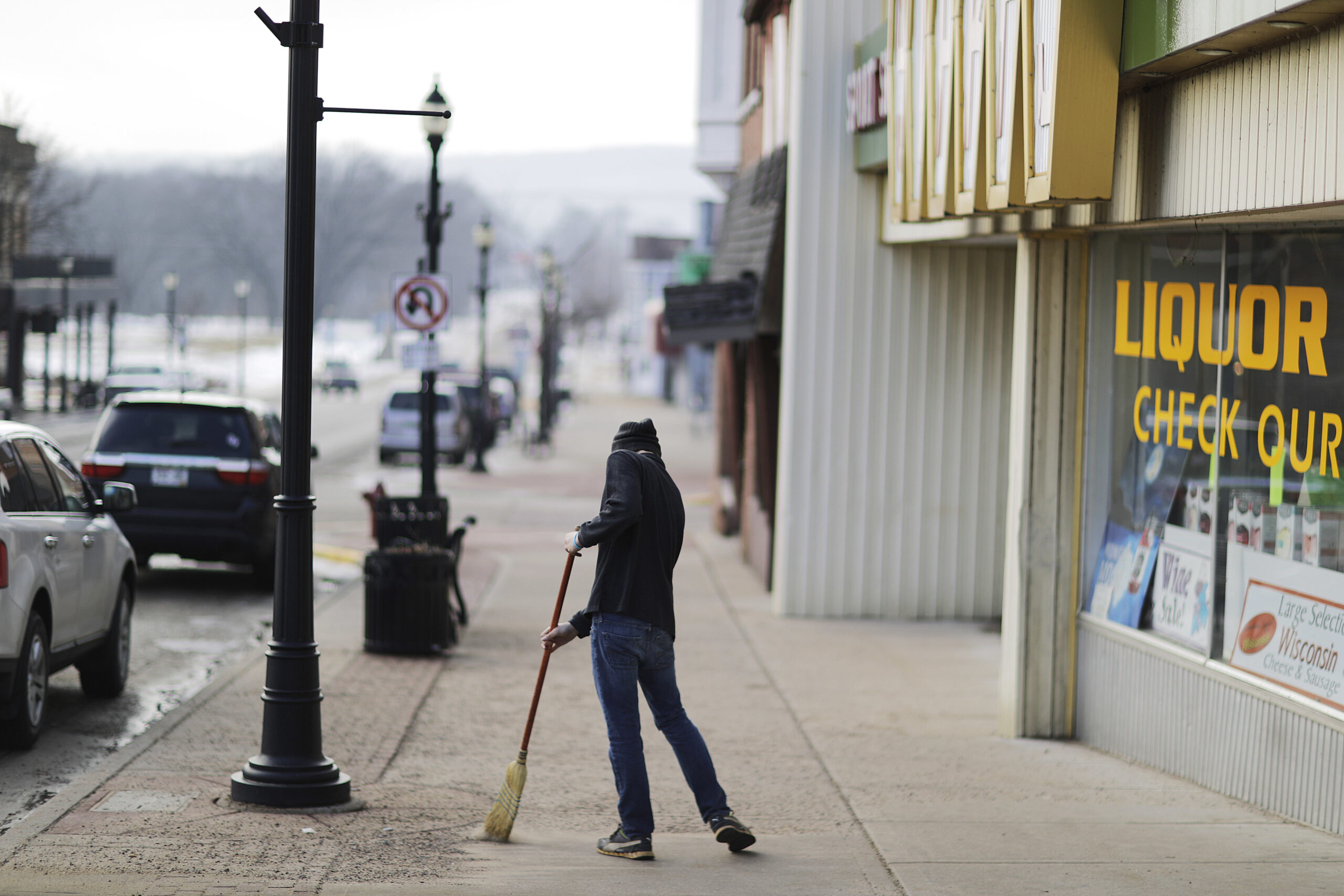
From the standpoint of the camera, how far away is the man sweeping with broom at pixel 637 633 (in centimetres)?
594

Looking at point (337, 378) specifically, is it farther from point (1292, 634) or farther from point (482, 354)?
point (1292, 634)

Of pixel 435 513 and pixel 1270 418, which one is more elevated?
pixel 1270 418

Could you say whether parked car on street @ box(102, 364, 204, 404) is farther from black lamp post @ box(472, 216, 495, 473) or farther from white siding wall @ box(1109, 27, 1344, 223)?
white siding wall @ box(1109, 27, 1344, 223)

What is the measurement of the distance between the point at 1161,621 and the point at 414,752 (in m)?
4.09

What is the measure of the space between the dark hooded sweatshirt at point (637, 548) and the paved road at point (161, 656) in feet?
9.06

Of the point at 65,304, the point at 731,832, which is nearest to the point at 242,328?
the point at 65,304

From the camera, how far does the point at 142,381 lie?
4462 cm

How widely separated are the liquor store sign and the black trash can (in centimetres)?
585

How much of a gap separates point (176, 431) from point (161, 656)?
11.0ft

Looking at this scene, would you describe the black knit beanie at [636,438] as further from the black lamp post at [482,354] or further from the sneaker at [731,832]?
the black lamp post at [482,354]

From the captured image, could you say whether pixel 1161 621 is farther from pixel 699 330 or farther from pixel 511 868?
pixel 699 330

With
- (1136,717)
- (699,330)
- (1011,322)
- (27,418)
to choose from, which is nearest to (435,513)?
(699,330)

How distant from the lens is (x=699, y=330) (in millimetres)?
15141

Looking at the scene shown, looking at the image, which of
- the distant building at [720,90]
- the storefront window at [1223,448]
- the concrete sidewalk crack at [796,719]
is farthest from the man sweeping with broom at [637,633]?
the distant building at [720,90]
